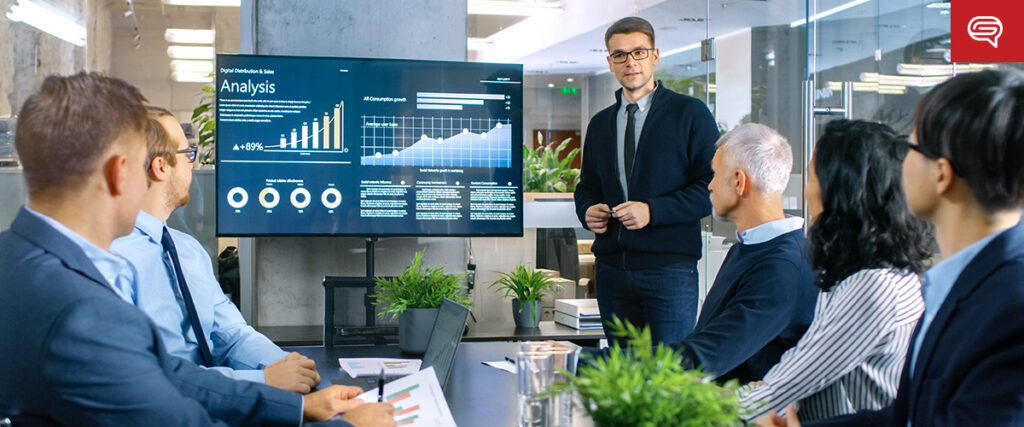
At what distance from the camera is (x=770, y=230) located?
212 centimetres

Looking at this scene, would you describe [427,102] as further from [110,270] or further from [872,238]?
[872,238]

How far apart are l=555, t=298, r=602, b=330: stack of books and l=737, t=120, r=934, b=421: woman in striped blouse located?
1.53 m

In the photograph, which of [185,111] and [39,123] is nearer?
[39,123]

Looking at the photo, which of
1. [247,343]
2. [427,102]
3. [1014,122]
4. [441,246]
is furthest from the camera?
[441,246]

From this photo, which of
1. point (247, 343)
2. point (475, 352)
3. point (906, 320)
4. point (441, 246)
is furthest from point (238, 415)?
point (441, 246)

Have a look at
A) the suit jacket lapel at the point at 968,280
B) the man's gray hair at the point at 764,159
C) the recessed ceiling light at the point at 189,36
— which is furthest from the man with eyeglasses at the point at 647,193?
the recessed ceiling light at the point at 189,36

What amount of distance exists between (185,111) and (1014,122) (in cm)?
604

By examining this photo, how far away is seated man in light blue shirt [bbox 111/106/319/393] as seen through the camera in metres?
1.95

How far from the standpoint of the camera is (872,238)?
1759 mm

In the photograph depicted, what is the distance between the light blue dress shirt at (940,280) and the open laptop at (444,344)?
3.04 ft

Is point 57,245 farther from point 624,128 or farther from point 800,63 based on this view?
point 800,63

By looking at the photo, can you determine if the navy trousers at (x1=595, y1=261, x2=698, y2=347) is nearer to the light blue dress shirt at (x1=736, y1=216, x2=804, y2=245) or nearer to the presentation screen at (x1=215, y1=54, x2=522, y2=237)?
the presentation screen at (x1=215, y1=54, x2=522, y2=237)

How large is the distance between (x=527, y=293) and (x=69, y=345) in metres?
2.30

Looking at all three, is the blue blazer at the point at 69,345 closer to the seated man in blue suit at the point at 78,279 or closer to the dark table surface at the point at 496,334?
the seated man in blue suit at the point at 78,279
